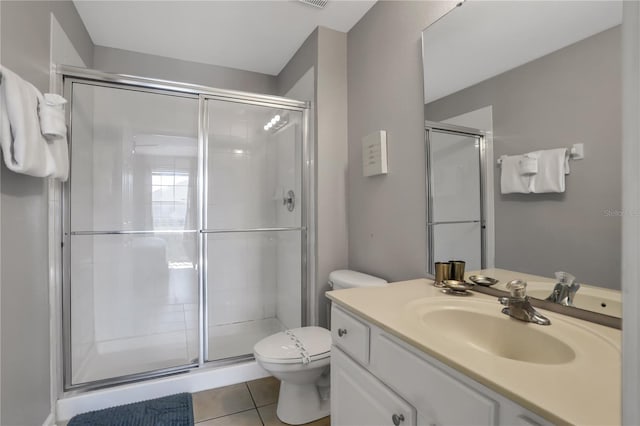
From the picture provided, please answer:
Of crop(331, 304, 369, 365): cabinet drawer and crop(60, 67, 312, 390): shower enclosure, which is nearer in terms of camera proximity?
crop(331, 304, 369, 365): cabinet drawer

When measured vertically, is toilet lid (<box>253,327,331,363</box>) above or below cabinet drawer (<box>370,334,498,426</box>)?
below

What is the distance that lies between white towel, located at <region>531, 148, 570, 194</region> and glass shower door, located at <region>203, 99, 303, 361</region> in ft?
5.25

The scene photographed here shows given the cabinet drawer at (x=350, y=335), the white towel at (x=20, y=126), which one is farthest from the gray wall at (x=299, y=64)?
the cabinet drawer at (x=350, y=335)

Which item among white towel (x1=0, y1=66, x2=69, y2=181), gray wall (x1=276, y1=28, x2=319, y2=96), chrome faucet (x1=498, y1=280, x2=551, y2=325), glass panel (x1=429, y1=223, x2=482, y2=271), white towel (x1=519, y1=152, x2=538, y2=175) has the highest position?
gray wall (x1=276, y1=28, x2=319, y2=96)

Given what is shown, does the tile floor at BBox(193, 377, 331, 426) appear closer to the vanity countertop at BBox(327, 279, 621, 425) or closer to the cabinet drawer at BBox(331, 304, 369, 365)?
the cabinet drawer at BBox(331, 304, 369, 365)

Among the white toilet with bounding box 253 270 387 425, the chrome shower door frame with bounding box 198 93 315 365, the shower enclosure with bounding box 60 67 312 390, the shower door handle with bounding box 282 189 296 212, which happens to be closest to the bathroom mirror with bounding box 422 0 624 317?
the white toilet with bounding box 253 270 387 425

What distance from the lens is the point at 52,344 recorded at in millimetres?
1600

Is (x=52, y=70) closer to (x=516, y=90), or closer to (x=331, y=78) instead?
(x=331, y=78)

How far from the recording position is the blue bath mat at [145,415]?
5.24 ft

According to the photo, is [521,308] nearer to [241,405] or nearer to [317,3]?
[241,405]

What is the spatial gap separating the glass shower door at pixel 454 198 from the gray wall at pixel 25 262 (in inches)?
72.8

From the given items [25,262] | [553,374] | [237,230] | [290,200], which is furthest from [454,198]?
[25,262]

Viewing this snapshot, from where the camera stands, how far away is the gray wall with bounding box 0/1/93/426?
3.84ft

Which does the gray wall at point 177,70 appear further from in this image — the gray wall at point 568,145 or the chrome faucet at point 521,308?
the chrome faucet at point 521,308
